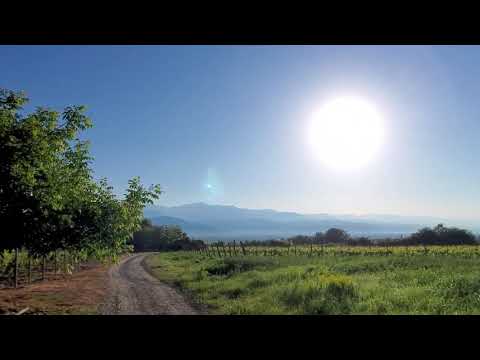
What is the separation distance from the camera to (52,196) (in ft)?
39.4

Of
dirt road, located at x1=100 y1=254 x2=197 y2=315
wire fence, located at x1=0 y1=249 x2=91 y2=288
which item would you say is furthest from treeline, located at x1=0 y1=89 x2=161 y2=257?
wire fence, located at x1=0 y1=249 x2=91 y2=288

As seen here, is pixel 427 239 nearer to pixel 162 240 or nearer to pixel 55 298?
pixel 162 240

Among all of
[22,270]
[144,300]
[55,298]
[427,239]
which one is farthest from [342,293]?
[427,239]

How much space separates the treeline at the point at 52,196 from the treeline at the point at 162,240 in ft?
223

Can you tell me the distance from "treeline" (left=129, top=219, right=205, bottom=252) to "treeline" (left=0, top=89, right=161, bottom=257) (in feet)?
223

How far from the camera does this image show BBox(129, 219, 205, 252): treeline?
83.8m

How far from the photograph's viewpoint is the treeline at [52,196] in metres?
11.3

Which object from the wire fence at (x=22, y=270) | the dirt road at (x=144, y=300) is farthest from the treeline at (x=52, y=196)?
the wire fence at (x=22, y=270)

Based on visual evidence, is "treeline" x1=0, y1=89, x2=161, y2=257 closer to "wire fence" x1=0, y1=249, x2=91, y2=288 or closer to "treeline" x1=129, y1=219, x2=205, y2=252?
"wire fence" x1=0, y1=249, x2=91, y2=288

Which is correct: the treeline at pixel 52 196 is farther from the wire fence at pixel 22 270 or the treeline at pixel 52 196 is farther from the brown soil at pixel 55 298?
the wire fence at pixel 22 270
